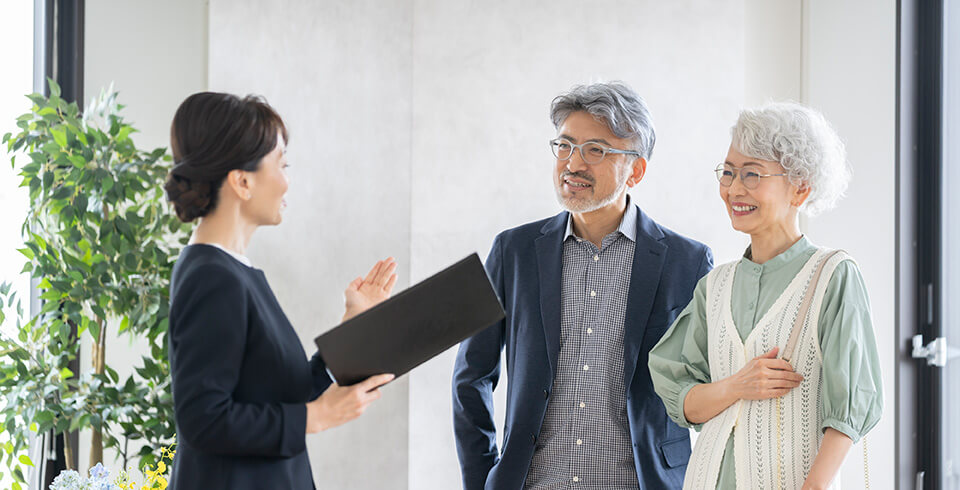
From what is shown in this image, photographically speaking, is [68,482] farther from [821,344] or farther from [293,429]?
[821,344]

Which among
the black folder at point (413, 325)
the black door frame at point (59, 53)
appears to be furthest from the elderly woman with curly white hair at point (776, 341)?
the black door frame at point (59, 53)

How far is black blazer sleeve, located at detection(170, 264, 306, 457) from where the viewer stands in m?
1.24

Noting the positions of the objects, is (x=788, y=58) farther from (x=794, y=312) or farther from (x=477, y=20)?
(x=794, y=312)

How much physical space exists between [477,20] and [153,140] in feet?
4.26

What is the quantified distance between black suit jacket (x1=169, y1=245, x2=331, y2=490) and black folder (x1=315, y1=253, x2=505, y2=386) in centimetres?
10

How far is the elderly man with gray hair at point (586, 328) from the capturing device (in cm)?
190

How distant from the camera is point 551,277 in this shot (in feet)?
6.62

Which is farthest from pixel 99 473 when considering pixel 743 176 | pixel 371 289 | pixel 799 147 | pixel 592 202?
pixel 799 147

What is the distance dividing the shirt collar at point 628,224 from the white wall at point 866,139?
3.66 ft

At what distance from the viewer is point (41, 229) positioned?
264cm

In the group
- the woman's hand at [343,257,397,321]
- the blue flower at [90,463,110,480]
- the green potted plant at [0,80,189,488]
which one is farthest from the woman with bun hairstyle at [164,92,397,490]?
the green potted plant at [0,80,189,488]

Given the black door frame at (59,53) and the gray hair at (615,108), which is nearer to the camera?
the gray hair at (615,108)

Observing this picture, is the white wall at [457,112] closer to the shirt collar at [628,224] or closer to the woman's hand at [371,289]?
the shirt collar at [628,224]
